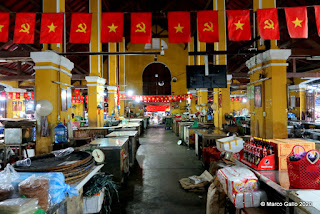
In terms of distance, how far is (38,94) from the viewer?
556 cm

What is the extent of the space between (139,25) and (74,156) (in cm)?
458

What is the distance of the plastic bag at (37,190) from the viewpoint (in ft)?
5.23

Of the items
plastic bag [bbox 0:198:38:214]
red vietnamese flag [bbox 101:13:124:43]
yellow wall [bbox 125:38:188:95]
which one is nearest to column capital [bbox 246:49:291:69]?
red vietnamese flag [bbox 101:13:124:43]

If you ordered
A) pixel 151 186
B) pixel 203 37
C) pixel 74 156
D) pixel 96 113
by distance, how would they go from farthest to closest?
pixel 96 113, pixel 203 37, pixel 151 186, pixel 74 156

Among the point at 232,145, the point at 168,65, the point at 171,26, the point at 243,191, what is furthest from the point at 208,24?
the point at 168,65

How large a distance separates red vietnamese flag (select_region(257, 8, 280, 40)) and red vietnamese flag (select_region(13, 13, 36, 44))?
23.0 ft

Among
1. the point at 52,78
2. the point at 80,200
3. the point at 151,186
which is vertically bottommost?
the point at 151,186

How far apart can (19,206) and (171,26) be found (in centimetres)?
583

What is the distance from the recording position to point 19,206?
4.37 feet

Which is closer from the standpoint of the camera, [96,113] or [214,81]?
[214,81]

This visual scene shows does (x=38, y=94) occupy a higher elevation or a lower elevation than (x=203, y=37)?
lower

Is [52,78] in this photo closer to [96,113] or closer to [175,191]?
[96,113]

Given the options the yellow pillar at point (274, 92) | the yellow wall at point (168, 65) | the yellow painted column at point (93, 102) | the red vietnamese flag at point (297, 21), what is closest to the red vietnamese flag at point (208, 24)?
the yellow pillar at point (274, 92)

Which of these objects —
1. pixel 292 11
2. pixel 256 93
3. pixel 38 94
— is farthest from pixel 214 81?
pixel 38 94
